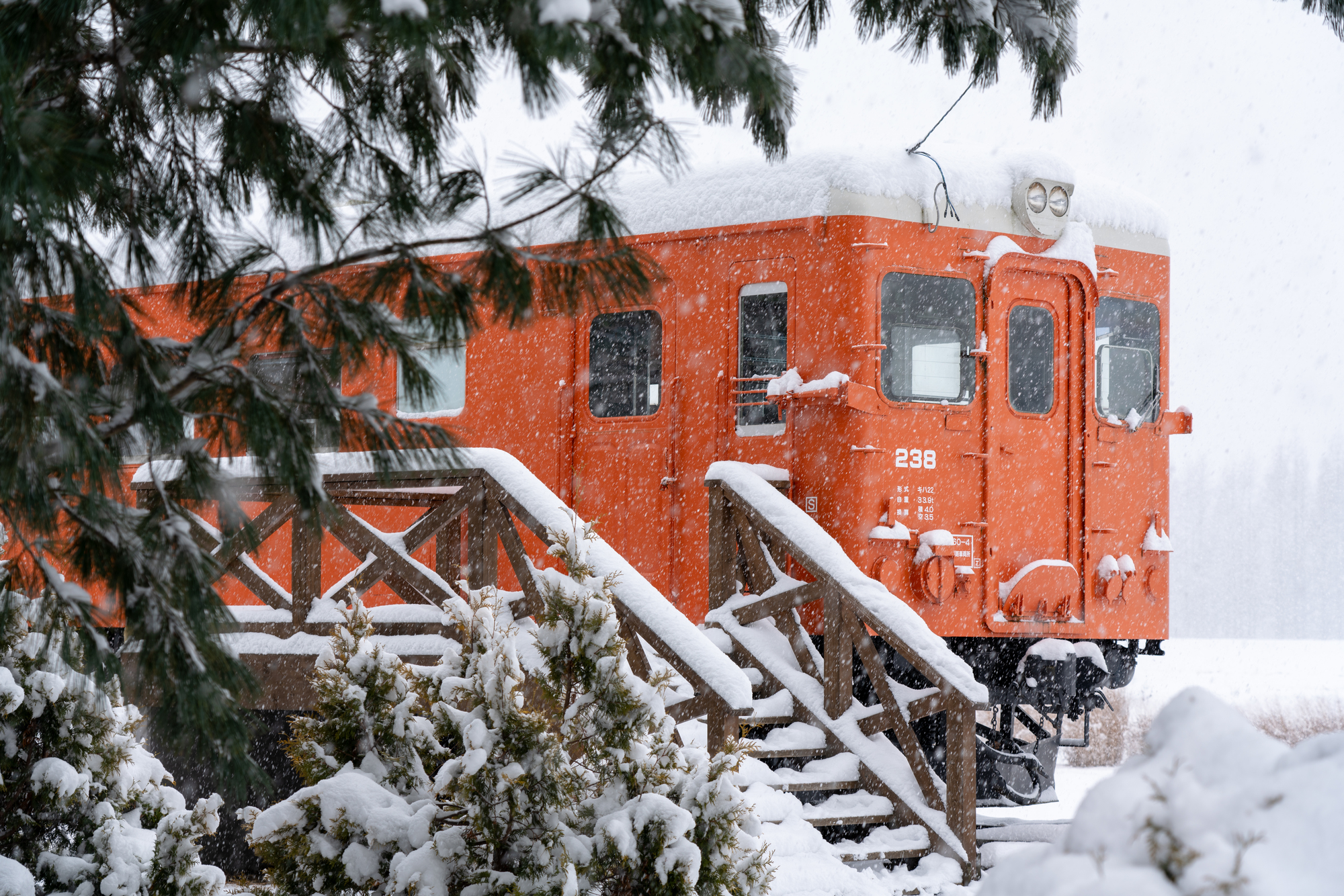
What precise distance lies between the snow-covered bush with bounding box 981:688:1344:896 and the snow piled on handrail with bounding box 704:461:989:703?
4.39 meters

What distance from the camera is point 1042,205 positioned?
8.16 meters

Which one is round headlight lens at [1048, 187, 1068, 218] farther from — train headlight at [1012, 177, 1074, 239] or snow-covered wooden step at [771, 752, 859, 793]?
snow-covered wooden step at [771, 752, 859, 793]

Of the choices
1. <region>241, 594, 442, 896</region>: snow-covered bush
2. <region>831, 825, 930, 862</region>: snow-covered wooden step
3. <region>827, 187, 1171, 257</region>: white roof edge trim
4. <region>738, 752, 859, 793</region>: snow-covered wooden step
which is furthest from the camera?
<region>827, 187, 1171, 257</region>: white roof edge trim

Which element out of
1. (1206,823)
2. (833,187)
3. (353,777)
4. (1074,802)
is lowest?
(1074,802)

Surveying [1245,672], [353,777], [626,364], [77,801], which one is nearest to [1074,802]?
[626,364]

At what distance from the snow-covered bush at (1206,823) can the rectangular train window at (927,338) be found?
5.48 meters

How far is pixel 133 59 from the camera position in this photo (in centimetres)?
329

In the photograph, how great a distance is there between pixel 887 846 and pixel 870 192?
134 inches

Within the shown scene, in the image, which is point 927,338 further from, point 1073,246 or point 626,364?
point 626,364

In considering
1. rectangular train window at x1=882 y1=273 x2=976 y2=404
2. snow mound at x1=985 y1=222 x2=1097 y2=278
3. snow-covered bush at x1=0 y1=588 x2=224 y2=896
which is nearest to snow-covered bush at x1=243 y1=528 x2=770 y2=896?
snow-covered bush at x1=0 y1=588 x2=224 y2=896

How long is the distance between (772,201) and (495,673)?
161 inches

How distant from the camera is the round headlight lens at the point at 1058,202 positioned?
819 centimetres

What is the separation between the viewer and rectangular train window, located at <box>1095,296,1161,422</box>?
8.48 meters

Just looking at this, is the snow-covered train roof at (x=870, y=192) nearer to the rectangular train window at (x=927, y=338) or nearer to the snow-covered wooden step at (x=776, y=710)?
the rectangular train window at (x=927, y=338)
